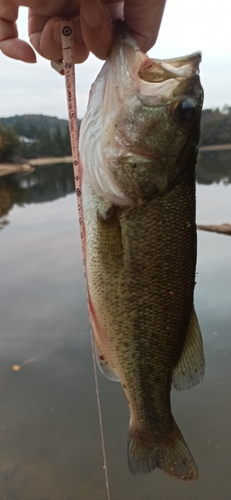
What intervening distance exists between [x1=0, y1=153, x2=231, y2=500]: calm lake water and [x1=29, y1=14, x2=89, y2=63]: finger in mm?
3737

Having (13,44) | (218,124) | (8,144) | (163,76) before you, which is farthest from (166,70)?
(8,144)

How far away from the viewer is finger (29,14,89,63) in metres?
1.51

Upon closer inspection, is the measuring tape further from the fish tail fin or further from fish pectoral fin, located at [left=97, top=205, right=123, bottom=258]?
the fish tail fin

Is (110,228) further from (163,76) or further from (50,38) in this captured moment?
(50,38)

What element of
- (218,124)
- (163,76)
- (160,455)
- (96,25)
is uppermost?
(218,124)

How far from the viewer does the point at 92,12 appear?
1.19 metres

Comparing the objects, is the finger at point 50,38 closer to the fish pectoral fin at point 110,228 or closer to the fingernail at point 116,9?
the fingernail at point 116,9

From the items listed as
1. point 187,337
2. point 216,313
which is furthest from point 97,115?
point 216,313

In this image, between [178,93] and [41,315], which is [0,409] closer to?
[41,315]

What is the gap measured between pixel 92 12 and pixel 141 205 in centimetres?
60

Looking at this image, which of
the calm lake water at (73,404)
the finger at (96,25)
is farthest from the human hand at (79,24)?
the calm lake water at (73,404)

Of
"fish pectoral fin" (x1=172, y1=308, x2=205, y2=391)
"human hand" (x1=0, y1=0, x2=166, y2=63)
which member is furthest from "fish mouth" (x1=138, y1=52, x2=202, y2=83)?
"fish pectoral fin" (x1=172, y1=308, x2=205, y2=391)

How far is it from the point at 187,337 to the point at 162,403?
309 millimetres

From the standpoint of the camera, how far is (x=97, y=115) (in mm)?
1362
